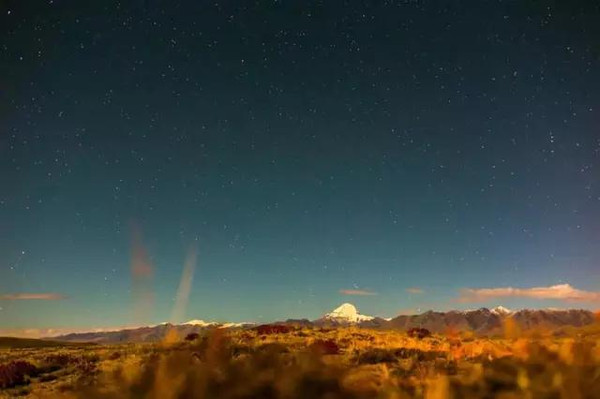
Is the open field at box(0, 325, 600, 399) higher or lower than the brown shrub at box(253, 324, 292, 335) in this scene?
lower

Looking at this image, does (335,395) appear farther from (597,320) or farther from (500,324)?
(597,320)

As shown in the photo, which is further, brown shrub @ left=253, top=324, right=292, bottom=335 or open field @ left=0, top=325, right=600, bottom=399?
brown shrub @ left=253, top=324, right=292, bottom=335

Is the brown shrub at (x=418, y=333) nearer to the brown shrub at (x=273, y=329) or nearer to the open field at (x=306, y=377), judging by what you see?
the brown shrub at (x=273, y=329)

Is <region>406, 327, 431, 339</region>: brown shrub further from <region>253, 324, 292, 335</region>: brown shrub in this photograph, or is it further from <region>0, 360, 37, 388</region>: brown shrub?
<region>0, 360, 37, 388</region>: brown shrub

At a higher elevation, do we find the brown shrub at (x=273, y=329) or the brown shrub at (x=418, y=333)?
the brown shrub at (x=273, y=329)

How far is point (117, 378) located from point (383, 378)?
65.1 inches

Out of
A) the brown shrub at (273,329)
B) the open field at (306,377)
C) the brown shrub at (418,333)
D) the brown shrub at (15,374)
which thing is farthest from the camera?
the brown shrub at (273,329)

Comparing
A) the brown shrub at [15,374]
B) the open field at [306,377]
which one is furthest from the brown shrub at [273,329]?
the open field at [306,377]

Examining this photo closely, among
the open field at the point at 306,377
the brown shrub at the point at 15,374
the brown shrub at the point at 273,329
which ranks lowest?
the brown shrub at the point at 15,374

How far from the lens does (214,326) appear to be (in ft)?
10.5

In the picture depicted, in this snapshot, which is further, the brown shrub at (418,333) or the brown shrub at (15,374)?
the brown shrub at (418,333)

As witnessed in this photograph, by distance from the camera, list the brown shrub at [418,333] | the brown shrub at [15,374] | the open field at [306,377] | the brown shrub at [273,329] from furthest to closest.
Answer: the brown shrub at [273,329]
the brown shrub at [418,333]
the brown shrub at [15,374]
the open field at [306,377]

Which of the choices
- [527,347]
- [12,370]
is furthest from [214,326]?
[12,370]

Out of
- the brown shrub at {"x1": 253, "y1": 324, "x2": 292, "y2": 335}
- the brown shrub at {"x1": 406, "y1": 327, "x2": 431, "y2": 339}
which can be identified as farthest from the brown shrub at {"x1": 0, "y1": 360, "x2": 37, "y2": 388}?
the brown shrub at {"x1": 406, "y1": 327, "x2": 431, "y2": 339}
